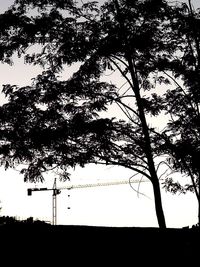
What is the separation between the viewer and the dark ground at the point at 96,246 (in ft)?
26.8

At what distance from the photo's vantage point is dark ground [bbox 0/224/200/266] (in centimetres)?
816

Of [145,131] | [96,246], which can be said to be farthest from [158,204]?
[96,246]

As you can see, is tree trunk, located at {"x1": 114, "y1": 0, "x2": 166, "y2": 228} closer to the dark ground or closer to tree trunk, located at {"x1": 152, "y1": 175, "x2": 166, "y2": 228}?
tree trunk, located at {"x1": 152, "y1": 175, "x2": 166, "y2": 228}

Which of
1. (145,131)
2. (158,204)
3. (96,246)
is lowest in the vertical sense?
(96,246)

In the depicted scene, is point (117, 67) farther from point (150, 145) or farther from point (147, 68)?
point (150, 145)

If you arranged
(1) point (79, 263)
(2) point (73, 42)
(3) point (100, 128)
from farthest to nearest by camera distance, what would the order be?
(2) point (73, 42) → (3) point (100, 128) → (1) point (79, 263)

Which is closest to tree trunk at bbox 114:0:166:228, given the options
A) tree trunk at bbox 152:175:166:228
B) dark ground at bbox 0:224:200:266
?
tree trunk at bbox 152:175:166:228

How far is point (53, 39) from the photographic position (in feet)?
55.4

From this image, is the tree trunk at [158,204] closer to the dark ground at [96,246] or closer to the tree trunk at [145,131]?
the tree trunk at [145,131]

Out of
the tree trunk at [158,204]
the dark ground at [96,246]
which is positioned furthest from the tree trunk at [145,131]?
the dark ground at [96,246]

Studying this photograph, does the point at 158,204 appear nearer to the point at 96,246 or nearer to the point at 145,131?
the point at 145,131

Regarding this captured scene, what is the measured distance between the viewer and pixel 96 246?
27.8 feet

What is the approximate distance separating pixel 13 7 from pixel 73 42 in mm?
3089

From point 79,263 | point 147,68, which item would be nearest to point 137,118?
point 147,68
